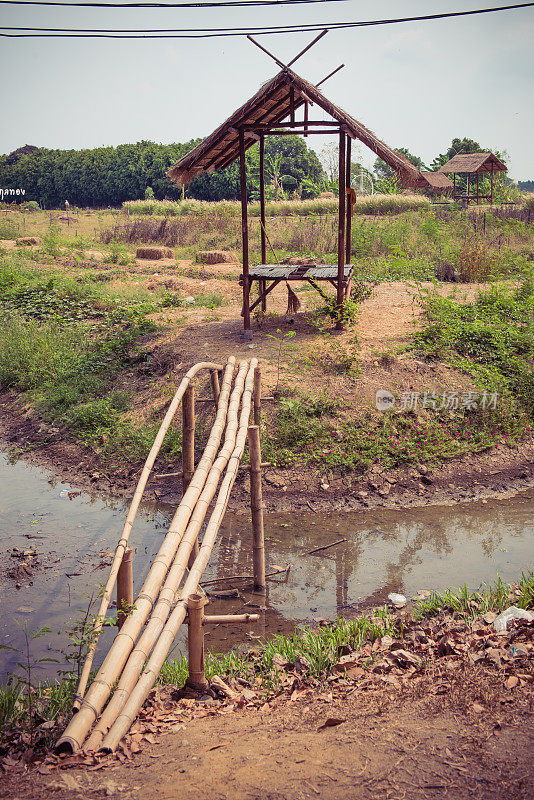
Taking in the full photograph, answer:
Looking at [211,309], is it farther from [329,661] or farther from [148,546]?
[329,661]

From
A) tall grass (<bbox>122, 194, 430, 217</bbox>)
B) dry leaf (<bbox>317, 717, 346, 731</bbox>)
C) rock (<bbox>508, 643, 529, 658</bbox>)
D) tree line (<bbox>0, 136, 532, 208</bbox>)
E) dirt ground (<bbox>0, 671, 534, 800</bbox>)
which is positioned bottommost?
dry leaf (<bbox>317, 717, 346, 731</bbox>)

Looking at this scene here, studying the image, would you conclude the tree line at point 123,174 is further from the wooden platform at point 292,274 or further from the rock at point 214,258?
the wooden platform at point 292,274

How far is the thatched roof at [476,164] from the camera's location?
26.0 metres

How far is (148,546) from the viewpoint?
19.9 ft

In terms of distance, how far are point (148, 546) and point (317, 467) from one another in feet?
7.00

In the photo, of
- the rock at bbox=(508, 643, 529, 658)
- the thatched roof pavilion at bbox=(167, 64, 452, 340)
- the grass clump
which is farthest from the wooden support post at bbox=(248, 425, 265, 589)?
the thatched roof pavilion at bbox=(167, 64, 452, 340)

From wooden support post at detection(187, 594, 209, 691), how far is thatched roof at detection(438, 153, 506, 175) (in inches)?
1036

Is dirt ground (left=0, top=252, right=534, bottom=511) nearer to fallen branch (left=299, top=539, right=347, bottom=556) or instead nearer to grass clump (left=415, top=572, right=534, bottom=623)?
fallen branch (left=299, top=539, right=347, bottom=556)

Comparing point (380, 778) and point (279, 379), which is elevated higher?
point (279, 379)

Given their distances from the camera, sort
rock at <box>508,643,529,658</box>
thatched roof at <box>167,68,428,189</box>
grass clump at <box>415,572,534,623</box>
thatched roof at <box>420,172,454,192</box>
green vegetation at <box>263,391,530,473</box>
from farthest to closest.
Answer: thatched roof at <box>420,172,454,192</box>
thatched roof at <box>167,68,428,189</box>
green vegetation at <box>263,391,530,473</box>
grass clump at <box>415,572,534,623</box>
rock at <box>508,643,529,658</box>

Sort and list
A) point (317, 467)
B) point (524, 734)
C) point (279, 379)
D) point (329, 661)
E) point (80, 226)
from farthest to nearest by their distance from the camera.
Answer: point (80, 226)
point (279, 379)
point (317, 467)
point (329, 661)
point (524, 734)

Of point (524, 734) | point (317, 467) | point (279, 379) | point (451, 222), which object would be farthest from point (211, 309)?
point (451, 222)

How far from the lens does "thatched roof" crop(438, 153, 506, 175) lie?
26.0 metres

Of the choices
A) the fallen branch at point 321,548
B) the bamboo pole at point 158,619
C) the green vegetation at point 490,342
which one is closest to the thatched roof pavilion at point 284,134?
the green vegetation at point 490,342
